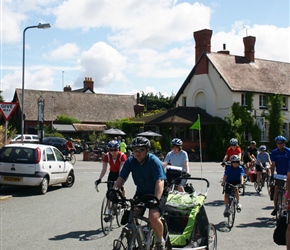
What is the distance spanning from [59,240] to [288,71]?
160 feet

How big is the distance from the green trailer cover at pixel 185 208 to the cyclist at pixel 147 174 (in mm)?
623

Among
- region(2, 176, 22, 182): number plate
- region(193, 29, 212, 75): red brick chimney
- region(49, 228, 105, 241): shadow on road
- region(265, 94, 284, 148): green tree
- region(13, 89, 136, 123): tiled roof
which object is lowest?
region(49, 228, 105, 241): shadow on road

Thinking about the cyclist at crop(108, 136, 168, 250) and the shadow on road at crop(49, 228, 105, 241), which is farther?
the shadow on road at crop(49, 228, 105, 241)

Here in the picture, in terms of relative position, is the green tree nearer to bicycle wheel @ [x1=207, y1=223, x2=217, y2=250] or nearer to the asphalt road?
the asphalt road

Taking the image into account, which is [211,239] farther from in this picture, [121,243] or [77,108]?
[77,108]

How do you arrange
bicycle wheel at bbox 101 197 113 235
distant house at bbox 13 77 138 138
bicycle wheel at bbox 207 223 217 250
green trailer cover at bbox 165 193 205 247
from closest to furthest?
green trailer cover at bbox 165 193 205 247 < bicycle wheel at bbox 207 223 217 250 < bicycle wheel at bbox 101 197 113 235 < distant house at bbox 13 77 138 138

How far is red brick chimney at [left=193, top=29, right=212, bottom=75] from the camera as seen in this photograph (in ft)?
160

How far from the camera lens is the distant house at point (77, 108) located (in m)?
63.4

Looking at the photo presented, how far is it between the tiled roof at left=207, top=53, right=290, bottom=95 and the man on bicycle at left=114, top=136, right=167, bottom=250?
39665 millimetres

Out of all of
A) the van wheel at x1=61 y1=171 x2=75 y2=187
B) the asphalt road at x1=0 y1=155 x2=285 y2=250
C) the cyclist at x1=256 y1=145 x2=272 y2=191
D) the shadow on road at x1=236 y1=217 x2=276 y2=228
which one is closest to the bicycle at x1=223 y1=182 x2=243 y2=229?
the asphalt road at x1=0 y1=155 x2=285 y2=250

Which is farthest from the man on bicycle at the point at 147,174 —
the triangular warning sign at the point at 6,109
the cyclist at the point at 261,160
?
the triangular warning sign at the point at 6,109

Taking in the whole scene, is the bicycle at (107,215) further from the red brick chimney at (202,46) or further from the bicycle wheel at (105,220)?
the red brick chimney at (202,46)

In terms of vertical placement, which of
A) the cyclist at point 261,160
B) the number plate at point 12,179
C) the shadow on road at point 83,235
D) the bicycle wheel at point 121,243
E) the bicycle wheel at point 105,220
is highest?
the cyclist at point 261,160

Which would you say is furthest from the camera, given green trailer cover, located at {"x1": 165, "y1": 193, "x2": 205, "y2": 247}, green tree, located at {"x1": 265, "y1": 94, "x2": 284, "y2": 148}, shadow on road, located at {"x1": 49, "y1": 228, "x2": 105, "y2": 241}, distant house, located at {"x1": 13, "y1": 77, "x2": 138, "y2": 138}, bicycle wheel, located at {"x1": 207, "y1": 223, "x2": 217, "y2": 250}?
distant house, located at {"x1": 13, "y1": 77, "x2": 138, "y2": 138}
